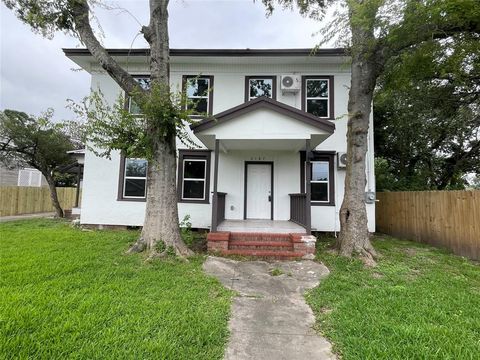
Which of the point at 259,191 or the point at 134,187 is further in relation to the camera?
the point at 134,187

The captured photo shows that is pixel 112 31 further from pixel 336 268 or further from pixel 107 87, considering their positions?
pixel 336 268

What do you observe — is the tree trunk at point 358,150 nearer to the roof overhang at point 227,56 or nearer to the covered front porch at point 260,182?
the covered front porch at point 260,182

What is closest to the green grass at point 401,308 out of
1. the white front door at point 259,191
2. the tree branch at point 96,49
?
the white front door at point 259,191

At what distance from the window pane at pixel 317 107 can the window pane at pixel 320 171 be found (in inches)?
70.4

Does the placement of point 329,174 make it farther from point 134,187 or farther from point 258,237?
point 134,187

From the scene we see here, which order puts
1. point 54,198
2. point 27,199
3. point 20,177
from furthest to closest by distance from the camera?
point 20,177 → point 27,199 → point 54,198

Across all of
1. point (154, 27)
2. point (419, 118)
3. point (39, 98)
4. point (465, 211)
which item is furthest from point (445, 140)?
point (39, 98)

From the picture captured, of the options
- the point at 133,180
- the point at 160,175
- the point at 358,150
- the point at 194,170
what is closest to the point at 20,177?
the point at 133,180

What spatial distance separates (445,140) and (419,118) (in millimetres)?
2440

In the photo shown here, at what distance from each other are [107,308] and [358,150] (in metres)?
6.02

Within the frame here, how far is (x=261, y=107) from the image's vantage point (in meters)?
7.01

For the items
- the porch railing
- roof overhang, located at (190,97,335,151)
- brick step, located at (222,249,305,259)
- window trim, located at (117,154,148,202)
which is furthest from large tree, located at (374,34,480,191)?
window trim, located at (117,154,148,202)

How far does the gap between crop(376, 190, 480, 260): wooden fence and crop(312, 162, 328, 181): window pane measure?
2772 millimetres

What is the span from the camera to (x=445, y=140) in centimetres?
1398
